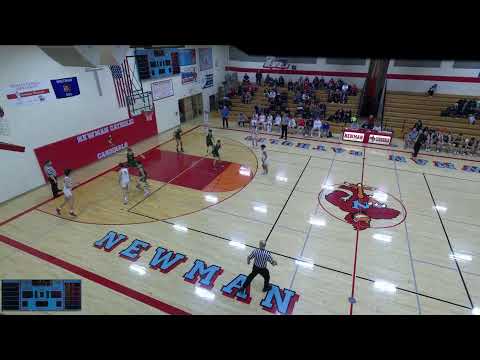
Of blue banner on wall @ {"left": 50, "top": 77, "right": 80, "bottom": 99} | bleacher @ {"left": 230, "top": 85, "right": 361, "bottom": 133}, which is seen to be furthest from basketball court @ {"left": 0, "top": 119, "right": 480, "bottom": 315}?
bleacher @ {"left": 230, "top": 85, "right": 361, "bottom": 133}

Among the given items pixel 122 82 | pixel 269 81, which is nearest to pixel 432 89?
pixel 269 81

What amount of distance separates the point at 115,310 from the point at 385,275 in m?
7.15

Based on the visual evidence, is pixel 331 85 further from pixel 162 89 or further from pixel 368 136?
pixel 162 89

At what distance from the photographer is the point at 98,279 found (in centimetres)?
808

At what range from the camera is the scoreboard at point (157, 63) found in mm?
17258

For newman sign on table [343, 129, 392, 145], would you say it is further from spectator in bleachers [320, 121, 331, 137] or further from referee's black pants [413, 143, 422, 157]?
referee's black pants [413, 143, 422, 157]

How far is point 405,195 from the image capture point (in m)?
12.4

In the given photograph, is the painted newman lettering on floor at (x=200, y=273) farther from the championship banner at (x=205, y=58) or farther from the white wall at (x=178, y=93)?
the championship banner at (x=205, y=58)

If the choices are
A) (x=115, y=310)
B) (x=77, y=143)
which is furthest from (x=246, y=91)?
(x=115, y=310)

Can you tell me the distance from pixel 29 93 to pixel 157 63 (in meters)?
8.09

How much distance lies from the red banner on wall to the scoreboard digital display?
440 inches

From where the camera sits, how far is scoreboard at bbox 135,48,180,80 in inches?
679
